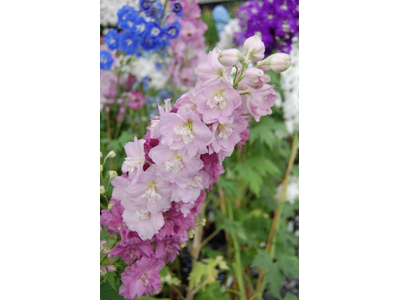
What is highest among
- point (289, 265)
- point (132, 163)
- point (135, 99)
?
Answer: point (132, 163)

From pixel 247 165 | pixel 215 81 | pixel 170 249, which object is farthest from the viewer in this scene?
pixel 247 165

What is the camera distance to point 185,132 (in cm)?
53

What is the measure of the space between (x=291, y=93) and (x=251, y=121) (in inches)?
8.2

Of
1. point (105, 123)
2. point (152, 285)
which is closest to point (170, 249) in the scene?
point (152, 285)

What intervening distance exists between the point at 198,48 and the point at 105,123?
0.45m

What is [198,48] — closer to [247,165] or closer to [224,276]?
[247,165]

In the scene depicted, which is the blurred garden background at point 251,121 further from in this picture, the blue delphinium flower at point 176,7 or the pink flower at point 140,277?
the pink flower at point 140,277

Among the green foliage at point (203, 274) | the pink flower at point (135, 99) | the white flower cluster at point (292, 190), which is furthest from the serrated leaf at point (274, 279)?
the pink flower at point (135, 99)

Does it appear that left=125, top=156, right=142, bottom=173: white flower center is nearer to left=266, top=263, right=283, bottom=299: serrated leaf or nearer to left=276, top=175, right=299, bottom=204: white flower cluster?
left=266, top=263, right=283, bottom=299: serrated leaf

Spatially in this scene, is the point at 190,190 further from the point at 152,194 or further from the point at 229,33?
the point at 229,33

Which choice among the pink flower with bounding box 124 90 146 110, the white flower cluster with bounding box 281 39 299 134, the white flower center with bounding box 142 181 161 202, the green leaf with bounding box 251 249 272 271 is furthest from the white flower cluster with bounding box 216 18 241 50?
the white flower center with bounding box 142 181 161 202

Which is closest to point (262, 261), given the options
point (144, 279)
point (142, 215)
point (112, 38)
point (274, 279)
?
point (274, 279)

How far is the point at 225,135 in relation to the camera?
0.54 metres

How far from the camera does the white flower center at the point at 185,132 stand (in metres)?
0.53
